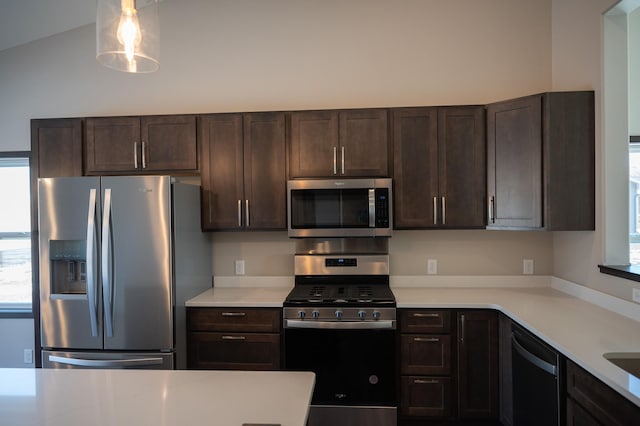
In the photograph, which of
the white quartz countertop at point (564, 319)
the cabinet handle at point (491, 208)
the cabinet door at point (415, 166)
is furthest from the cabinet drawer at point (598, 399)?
the cabinet door at point (415, 166)

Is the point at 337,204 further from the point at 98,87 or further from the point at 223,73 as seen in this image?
the point at 98,87

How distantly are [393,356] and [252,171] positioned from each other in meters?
1.65

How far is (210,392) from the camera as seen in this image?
1.22 m

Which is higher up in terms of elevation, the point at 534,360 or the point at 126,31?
the point at 126,31

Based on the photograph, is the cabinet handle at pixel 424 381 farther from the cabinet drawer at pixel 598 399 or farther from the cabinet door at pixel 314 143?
the cabinet door at pixel 314 143

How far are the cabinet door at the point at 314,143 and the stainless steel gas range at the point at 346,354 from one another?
0.95 metres

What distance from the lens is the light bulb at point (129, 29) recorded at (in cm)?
135

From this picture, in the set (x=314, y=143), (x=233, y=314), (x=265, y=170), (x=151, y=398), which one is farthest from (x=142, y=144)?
(x=151, y=398)

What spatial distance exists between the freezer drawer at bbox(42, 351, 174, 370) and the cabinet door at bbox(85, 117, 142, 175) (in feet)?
4.37

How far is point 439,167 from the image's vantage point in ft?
8.94

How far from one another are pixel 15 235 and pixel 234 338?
2.30m

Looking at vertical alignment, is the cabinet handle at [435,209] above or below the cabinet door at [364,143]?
below

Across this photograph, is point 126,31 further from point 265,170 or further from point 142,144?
point 142,144

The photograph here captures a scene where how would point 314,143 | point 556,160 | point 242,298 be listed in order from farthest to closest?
1. point 314,143
2. point 242,298
3. point 556,160
